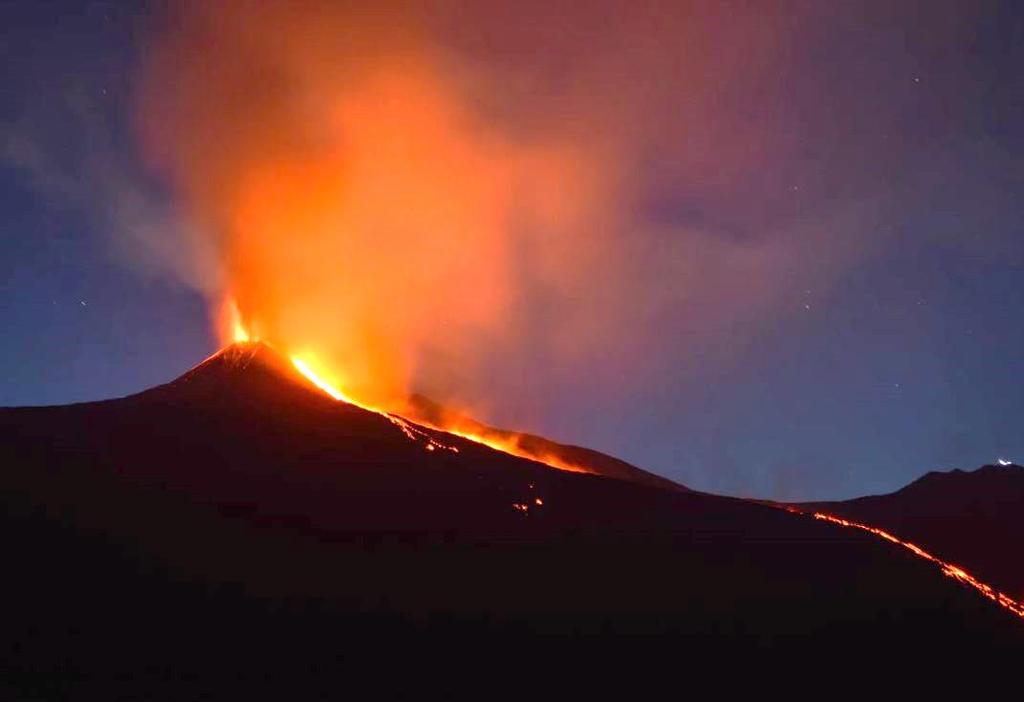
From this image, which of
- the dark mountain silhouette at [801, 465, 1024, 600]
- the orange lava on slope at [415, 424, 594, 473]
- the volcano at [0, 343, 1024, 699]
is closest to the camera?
the volcano at [0, 343, 1024, 699]

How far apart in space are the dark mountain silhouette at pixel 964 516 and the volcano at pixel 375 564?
30028 mm

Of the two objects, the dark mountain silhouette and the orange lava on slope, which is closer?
the orange lava on slope

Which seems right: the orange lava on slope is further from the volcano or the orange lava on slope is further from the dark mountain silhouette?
the dark mountain silhouette

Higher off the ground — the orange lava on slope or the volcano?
the orange lava on slope

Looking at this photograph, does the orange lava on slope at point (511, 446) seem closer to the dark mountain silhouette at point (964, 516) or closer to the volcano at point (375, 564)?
the volcano at point (375, 564)

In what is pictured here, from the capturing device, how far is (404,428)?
4681cm

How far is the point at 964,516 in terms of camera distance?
75.0 meters

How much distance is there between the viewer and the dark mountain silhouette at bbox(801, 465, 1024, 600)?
67562 millimetres

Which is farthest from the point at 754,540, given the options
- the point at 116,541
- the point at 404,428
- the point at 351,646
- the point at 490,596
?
the point at 116,541

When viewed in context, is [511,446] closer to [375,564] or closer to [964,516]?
[375,564]

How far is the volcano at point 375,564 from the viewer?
24.4 metres

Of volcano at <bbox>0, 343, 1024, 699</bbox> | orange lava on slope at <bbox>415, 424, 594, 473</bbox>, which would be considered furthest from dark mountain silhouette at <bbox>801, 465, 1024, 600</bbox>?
volcano at <bbox>0, 343, 1024, 699</bbox>

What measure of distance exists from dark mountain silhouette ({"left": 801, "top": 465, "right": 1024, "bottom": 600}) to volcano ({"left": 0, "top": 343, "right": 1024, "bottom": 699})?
3003 cm

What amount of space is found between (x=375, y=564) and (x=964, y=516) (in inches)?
2509
